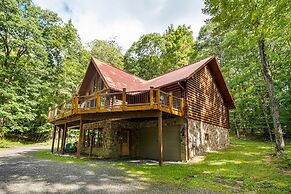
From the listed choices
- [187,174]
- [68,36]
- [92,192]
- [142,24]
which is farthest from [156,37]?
[92,192]

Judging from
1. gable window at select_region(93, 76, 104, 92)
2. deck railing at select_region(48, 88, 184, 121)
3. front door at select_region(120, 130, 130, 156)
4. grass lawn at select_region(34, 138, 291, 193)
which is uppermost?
gable window at select_region(93, 76, 104, 92)

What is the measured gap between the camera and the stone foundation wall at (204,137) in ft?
39.1

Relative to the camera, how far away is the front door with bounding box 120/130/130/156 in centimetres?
1359

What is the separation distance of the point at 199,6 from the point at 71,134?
22281mm

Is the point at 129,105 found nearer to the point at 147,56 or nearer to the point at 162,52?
the point at 162,52

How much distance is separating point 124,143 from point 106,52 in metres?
23.8

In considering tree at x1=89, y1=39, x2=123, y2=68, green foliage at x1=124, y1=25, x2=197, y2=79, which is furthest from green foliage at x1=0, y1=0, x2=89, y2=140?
green foliage at x1=124, y1=25, x2=197, y2=79

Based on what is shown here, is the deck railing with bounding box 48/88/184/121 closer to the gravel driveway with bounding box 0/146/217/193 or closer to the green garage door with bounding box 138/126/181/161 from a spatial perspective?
the green garage door with bounding box 138/126/181/161

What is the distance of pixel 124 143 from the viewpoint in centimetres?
1378

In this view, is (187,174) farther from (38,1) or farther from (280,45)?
(38,1)

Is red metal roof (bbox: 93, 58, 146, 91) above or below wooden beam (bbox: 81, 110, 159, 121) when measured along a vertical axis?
above

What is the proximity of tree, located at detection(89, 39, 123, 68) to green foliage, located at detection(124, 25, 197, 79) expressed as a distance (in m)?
3.86

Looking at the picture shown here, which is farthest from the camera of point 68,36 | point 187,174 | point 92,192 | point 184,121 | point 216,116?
point 68,36

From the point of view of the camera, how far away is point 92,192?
5.23 m
